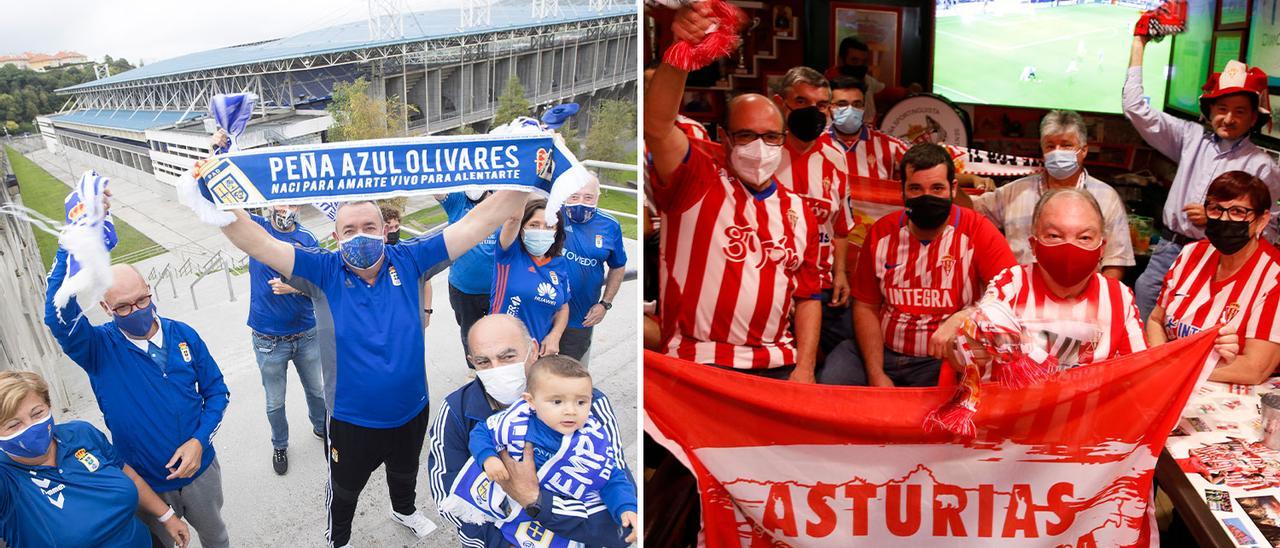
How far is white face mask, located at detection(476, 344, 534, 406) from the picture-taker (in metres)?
2.01

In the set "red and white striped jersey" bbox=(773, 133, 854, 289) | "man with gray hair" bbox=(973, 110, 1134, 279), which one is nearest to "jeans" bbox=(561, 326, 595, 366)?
"red and white striped jersey" bbox=(773, 133, 854, 289)

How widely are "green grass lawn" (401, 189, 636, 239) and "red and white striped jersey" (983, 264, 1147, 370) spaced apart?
112cm

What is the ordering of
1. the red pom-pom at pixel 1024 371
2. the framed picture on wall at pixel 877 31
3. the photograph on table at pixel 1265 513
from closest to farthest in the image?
1. the photograph on table at pixel 1265 513
2. the red pom-pom at pixel 1024 371
3. the framed picture on wall at pixel 877 31

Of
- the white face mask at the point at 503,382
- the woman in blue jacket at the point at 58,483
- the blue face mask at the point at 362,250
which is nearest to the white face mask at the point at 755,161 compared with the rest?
the white face mask at the point at 503,382

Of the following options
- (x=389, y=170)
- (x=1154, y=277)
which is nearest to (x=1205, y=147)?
(x=1154, y=277)

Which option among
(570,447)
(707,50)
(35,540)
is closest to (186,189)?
(35,540)

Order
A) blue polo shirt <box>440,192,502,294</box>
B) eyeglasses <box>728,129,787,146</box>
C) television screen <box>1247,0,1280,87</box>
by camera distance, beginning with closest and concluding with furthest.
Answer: blue polo shirt <box>440,192,502,294</box> < eyeglasses <box>728,129,787,146</box> < television screen <box>1247,0,1280,87</box>

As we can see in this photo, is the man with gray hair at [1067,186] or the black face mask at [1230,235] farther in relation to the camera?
the man with gray hair at [1067,186]

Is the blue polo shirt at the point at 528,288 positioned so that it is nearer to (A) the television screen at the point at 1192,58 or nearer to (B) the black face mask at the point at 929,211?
(B) the black face mask at the point at 929,211

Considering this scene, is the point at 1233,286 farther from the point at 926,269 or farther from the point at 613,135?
the point at 613,135

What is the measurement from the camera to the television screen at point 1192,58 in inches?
198

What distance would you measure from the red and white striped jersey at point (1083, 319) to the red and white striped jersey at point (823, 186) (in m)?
0.80

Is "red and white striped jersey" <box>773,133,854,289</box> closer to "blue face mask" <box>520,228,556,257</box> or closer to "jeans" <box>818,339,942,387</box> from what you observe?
"jeans" <box>818,339,942,387</box>

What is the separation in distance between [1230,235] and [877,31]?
13.0 feet
